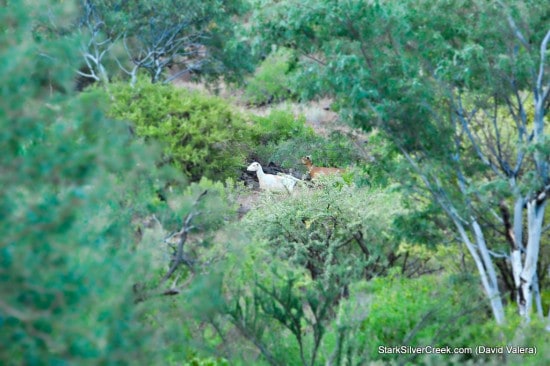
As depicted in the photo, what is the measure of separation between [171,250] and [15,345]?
5066 mm

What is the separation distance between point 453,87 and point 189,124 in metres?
8.42

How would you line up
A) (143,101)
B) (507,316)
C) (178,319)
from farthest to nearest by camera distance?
(143,101) < (507,316) < (178,319)

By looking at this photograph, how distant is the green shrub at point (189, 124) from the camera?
1705cm

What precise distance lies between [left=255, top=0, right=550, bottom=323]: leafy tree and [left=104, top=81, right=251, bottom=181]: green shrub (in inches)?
295

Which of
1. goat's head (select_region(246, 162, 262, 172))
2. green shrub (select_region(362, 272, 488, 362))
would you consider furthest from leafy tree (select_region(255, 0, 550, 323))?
goat's head (select_region(246, 162, 262, 172))

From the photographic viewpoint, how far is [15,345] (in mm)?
4211

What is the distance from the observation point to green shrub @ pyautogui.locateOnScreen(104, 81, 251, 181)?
17.0 meters

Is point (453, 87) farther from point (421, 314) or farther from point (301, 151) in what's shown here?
point (301, 151)

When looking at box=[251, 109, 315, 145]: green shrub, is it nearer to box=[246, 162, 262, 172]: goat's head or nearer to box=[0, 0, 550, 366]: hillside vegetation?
box=[246, 162, 262, 172]: goat's head

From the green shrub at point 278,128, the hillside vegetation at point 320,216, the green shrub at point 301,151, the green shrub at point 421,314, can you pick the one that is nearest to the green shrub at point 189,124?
the green shrub at point 301,151

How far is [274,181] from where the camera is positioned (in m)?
17.8

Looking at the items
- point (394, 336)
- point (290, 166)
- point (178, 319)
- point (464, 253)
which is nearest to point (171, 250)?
point (178, 319)

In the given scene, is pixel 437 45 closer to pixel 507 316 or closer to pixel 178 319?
pixel 507 316

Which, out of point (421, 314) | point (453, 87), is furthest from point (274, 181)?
point (421, 314)
